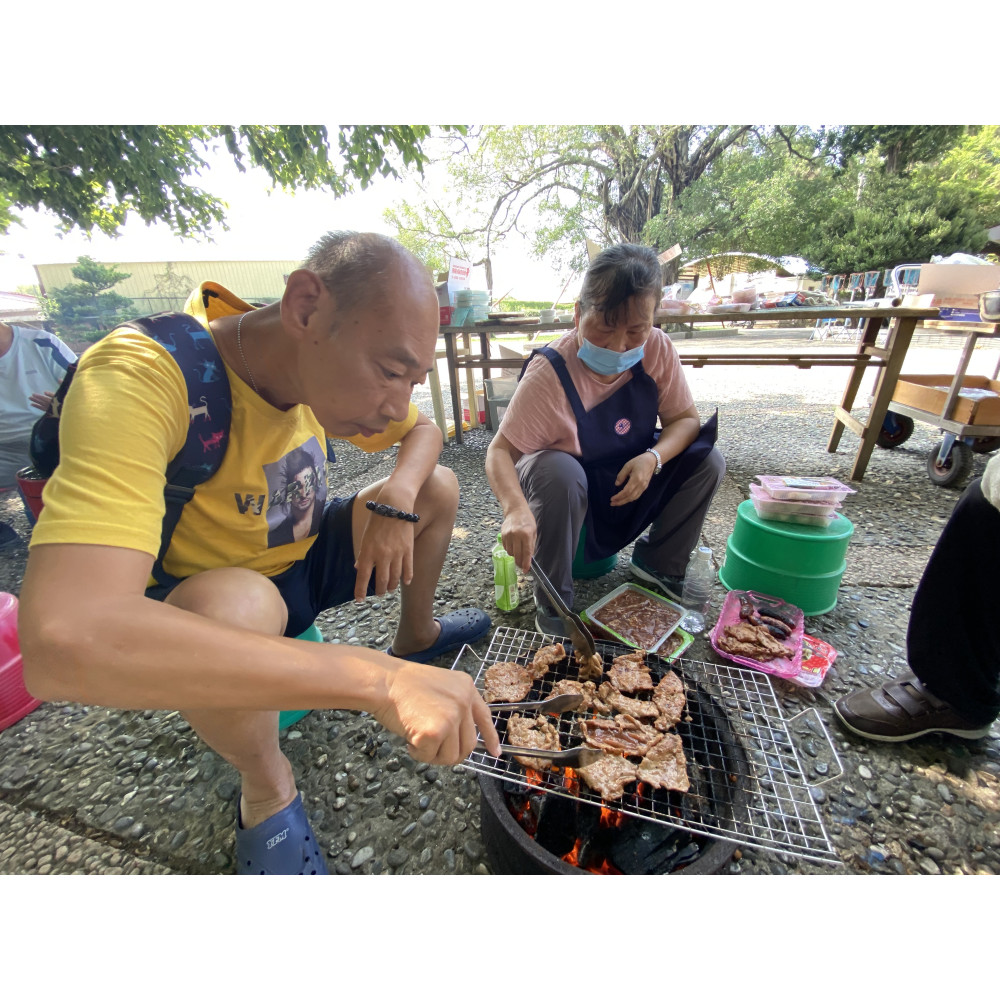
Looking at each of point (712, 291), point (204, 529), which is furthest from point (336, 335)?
point (712, 291)

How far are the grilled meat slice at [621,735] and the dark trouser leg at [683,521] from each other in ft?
3.89

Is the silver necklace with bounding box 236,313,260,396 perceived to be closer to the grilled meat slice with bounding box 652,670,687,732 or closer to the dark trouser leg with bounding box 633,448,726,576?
the grilled meat slice with bounding box 652,670,687,732

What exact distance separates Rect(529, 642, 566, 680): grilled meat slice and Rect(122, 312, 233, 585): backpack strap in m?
1.30

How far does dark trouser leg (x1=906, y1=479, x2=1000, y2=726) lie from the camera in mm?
1565

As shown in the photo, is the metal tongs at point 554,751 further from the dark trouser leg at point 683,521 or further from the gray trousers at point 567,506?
the dark trouser leg at point 683,521

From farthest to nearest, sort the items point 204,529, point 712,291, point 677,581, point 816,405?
1. point 816,405
2. point 712,291
3. point 677,581
4. point 204,529

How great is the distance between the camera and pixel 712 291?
541 cm

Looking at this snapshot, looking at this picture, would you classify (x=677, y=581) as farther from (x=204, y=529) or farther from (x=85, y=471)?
(x=85, y=471)

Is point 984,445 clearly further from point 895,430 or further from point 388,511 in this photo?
point 388,511

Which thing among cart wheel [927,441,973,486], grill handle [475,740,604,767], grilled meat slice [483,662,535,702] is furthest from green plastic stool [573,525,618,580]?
cart wheel [927,441,973,486]

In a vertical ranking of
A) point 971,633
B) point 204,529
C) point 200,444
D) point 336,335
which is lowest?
point 971,633

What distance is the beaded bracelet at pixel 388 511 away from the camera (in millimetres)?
1632

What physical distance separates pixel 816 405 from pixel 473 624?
7.19 metres

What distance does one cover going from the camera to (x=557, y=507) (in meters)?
2.12
